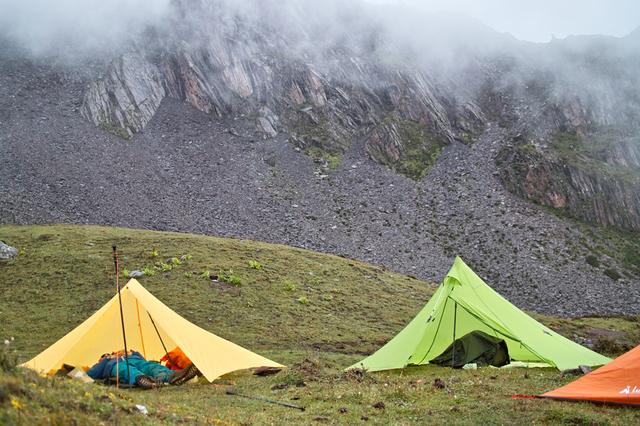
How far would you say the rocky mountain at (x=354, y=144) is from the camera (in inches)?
2712

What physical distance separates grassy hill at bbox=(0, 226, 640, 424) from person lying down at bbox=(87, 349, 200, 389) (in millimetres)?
829

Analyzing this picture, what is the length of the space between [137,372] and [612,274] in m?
64.4

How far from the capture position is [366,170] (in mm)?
92188

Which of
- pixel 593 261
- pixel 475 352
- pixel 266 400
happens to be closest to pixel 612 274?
pixel 593 261

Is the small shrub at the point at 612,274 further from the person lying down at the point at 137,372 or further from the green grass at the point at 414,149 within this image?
the person lying down at the point at 137,372

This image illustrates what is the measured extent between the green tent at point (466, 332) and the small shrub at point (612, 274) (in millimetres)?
50483

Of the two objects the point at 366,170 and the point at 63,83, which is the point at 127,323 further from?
the point at 63,83

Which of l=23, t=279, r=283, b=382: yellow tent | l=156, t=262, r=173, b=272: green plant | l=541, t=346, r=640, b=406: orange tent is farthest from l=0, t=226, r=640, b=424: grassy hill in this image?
l=23, t=279, r=283, b=382: yellow tent

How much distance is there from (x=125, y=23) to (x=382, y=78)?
174ft

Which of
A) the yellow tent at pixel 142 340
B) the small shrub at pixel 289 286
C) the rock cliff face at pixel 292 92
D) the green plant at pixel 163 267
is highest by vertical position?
the rock cliff face at pixel 292 92

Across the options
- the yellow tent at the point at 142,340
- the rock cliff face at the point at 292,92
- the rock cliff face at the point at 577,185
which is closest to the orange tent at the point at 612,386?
the yellow tent at the point at 142,340

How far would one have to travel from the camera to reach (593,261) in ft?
231

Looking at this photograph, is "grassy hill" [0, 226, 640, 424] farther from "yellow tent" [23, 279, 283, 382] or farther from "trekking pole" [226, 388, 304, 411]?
"yellow tent" [23, 279, 283, 382]

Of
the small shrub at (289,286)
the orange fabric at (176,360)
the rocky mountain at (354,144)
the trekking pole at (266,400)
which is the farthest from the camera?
the rocky mountain at (354,144)
